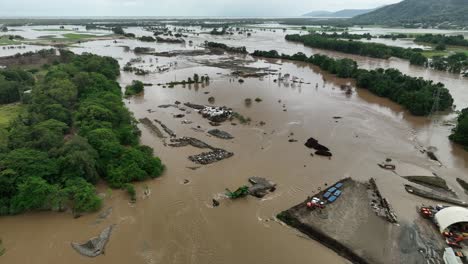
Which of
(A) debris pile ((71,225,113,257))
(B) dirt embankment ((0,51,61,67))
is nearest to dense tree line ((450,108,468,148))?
(A) debris pile ((71,225,113,257))

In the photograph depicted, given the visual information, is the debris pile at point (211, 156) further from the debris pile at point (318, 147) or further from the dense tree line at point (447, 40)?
the dense tree line at point (447, 40)

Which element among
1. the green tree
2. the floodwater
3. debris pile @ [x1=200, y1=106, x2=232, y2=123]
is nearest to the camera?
the floodwater

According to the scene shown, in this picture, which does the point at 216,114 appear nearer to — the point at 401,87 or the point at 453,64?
the point at 401,87

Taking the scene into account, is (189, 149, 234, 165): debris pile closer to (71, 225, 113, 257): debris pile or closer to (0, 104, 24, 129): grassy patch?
(71, 225, 113, 257): debris pile

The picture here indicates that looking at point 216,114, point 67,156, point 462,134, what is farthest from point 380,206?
point 67,156

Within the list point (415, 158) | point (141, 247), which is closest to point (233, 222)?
point (141, 247)

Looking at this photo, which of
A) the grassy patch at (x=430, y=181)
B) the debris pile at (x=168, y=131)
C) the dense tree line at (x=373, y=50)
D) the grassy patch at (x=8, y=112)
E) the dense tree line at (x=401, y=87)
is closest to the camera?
the grassy patch at (x=430, y=181)

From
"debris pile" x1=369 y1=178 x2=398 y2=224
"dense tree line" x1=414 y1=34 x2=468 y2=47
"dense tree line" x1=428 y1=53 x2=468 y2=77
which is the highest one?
"dense tree line" x1=414 y1=34 x2=468 y2=47

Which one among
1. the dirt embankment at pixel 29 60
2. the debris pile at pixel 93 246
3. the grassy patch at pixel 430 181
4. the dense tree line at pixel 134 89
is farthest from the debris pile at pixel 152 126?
the dirt embankment at pixel 29 60
